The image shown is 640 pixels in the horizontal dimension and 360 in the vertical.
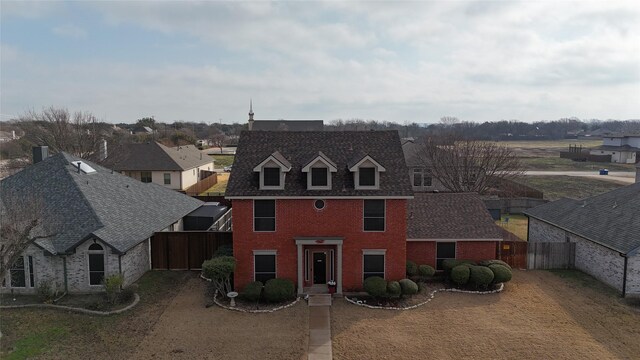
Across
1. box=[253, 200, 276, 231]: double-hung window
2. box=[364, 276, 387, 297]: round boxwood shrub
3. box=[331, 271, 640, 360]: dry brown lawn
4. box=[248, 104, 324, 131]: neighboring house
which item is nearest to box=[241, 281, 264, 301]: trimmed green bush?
box=[253, 200, 276, 231]: double-hung window

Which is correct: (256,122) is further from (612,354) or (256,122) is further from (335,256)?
(612,354)

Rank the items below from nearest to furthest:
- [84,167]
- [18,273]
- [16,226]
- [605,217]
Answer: [16,226]
[18,273]
[605,217]
[84,167]

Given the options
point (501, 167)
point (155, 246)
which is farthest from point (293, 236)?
point (501, 167)

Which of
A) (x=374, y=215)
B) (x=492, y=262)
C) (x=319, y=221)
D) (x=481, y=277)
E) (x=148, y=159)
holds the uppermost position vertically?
(x=148, y=159)

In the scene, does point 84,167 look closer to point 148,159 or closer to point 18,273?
point 18,273

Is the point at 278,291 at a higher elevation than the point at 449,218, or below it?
below

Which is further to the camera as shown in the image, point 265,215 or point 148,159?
point 148,159

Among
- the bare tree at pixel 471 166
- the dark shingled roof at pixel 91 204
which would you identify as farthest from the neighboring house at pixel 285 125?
the dark shingled roof at pixel 91 204

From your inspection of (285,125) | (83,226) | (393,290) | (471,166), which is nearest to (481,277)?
(393,290)
